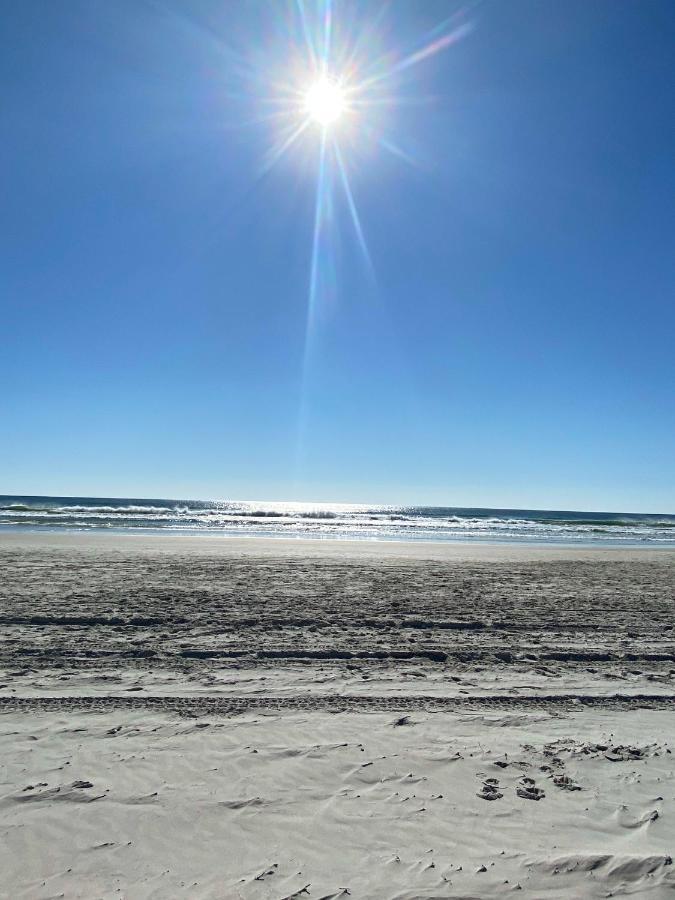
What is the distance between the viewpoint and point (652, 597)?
1138 cm

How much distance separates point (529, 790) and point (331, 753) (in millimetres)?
1493

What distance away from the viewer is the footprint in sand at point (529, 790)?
139 inches

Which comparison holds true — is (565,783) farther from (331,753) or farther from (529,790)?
(331,753)

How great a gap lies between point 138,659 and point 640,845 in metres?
5.34

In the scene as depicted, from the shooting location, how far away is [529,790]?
3.61m

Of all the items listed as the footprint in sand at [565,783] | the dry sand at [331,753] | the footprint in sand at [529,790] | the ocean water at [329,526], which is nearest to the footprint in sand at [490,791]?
the dry sand at [331,753]

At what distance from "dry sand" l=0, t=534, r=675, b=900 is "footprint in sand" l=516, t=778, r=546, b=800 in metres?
0.02

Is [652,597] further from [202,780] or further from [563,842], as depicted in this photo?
[202,780]

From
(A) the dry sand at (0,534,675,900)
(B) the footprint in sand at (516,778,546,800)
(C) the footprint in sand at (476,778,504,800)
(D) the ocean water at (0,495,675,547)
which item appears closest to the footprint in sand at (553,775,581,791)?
(A) the dry sand at (0,534,675,900)

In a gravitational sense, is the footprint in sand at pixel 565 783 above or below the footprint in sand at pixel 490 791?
below

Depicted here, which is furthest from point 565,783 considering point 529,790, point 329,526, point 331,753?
point 329,526

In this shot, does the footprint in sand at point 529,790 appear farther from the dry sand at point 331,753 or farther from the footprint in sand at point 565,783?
the footprint in sand at point 565,783

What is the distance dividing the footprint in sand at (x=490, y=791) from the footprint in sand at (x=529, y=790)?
145 mm

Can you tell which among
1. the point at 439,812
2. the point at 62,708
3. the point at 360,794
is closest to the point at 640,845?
the point at 439,812
